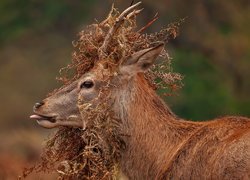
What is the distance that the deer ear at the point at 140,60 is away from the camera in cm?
1123

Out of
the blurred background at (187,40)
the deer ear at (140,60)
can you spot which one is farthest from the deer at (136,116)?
the blurred background at (187,40)

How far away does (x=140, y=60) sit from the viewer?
1133cm

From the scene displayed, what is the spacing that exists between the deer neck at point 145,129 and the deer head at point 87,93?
0.15 metres

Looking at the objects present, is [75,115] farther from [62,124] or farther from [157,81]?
[157,81]

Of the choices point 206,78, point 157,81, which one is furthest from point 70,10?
point 157,81

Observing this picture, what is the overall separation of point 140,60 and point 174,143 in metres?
1.00

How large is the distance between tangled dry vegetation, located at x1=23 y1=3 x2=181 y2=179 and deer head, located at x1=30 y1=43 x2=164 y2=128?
0.23ft

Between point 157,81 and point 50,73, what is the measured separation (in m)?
29.0

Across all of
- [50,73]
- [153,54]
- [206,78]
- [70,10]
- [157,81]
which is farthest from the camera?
[50,73]

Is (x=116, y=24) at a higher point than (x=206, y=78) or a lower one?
lower

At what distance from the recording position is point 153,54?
11242mm

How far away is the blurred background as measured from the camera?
108 feet

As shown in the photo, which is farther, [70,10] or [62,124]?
[70,10]

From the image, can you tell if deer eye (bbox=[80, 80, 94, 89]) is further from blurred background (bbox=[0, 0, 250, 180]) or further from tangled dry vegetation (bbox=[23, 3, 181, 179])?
blurred background (bbox=[0, 0, 250, 180])
